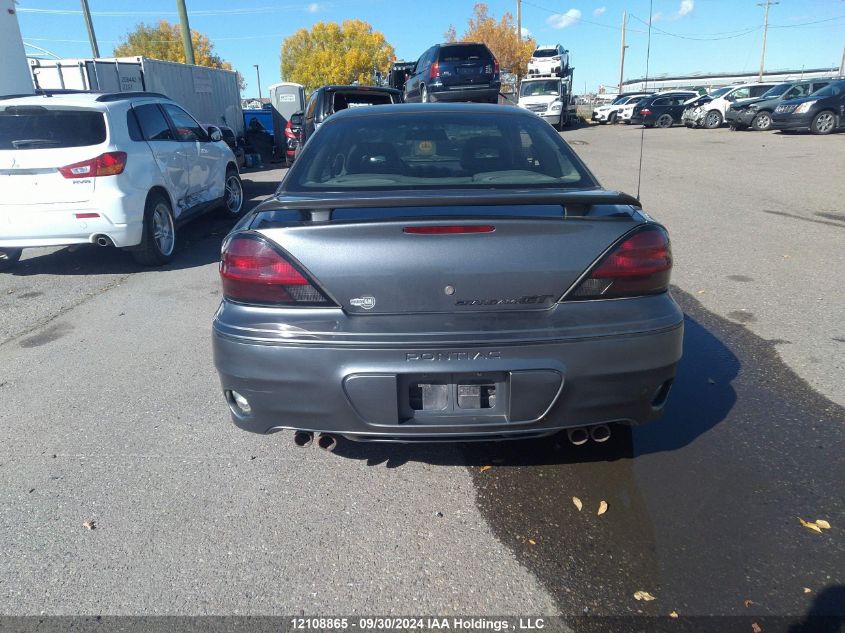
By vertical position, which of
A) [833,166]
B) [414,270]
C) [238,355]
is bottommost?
[833,166]

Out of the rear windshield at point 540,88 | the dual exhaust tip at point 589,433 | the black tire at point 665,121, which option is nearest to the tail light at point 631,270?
the dual exhaust tip at point 589,433

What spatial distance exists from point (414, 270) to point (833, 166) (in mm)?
14892

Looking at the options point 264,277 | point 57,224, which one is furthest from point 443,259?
point 57,224

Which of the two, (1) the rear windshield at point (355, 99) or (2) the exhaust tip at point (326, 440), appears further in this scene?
(1) the rear windshield at point (355, 99)

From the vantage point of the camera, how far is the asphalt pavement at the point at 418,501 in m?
2.27

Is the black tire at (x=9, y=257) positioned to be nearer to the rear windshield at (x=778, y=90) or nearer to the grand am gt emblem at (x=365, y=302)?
the grand am gt emblem at (x=365, y=302)

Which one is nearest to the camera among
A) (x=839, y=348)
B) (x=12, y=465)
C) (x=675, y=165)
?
(x=12, y=465)

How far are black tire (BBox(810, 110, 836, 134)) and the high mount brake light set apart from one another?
23.3 metres

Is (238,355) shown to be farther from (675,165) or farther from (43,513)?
(675,165)

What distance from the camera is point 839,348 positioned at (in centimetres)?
429

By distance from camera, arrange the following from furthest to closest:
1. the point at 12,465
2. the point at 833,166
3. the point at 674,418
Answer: the point at 833,166 < the point at 674,418 < the point at 12,465

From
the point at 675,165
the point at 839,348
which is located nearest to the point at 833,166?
the point at 675,165

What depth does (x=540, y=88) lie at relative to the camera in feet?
94.0

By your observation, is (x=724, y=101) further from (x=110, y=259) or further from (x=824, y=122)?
(x=110, y=259)
